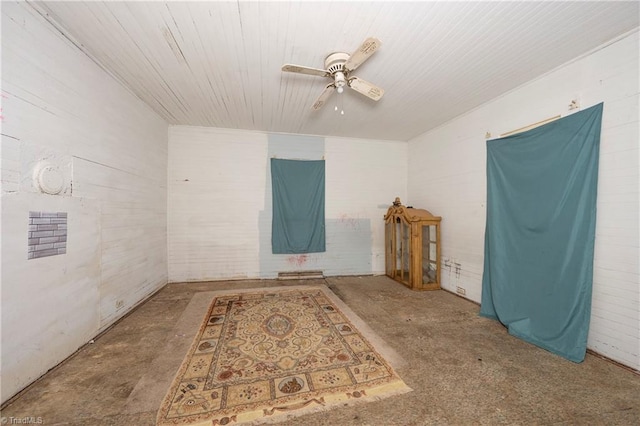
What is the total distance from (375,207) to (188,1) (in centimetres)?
429

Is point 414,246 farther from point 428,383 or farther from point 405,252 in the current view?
point 428,383

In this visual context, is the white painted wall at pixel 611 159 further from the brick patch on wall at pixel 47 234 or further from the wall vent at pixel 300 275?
the brick patch on wall at pixel 47 234

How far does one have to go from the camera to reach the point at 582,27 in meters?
1.94

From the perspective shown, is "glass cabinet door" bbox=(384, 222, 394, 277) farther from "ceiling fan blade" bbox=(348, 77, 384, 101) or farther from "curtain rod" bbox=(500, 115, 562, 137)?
"ceiling fan blade" bbox=(348, 77, 384, 101)

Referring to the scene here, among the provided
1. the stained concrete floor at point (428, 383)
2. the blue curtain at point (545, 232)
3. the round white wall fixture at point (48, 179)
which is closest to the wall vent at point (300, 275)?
the stained concrete floor at point (428, 383)

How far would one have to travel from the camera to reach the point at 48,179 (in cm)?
191

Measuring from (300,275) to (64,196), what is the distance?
11.5ft

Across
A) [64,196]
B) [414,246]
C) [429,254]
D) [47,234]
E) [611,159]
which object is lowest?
[429,254]

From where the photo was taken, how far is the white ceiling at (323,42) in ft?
5.82

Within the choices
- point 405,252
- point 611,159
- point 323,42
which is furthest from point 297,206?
point 611,159

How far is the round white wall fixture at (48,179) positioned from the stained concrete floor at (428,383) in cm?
154

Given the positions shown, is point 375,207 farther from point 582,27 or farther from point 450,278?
point 582,27

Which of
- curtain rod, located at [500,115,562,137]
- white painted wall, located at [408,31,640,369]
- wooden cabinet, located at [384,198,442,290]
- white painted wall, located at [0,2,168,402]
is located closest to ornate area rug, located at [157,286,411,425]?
white painted wall, located at [0,2,168,402]

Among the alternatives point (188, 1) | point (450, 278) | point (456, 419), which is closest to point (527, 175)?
point (450, 278)
